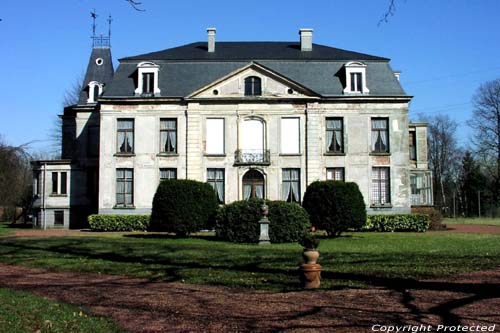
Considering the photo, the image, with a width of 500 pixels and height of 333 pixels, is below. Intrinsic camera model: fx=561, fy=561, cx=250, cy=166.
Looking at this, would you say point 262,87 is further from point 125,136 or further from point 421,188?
point 421,188

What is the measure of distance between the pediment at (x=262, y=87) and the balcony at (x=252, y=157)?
3481mm

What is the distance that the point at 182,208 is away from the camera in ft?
86.6

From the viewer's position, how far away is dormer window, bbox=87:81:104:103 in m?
40.5

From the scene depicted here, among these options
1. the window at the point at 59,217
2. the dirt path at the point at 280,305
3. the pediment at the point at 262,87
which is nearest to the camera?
the dirt path at the point at 280,305

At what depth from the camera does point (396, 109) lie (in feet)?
117

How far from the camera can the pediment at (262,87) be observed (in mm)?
35219

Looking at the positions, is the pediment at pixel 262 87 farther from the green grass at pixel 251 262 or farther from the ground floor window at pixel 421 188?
the green grass at pixel 251 262

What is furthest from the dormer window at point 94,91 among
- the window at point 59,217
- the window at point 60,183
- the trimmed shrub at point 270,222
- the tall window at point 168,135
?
the trimmed shrub at point 270,222

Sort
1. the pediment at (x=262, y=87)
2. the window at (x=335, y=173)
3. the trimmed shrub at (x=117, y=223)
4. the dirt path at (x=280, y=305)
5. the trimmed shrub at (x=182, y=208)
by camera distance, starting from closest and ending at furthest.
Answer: the dirt path at (x=280, y=305)
the trimmed shrub at (x=182, y=208)
the trimmed shrub at (x=117, y=223)
the pediment at (x=262, y=87)
the window at (x=335, y=173)

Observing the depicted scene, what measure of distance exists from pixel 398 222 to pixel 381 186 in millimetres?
3052

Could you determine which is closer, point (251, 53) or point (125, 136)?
point (125, 136)

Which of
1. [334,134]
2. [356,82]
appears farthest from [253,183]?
[356,82]

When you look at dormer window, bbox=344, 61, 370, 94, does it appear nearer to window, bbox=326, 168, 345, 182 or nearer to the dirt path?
window, bbox=326, 168, 345, 182

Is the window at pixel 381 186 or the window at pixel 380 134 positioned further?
the window at pixel 380 134
